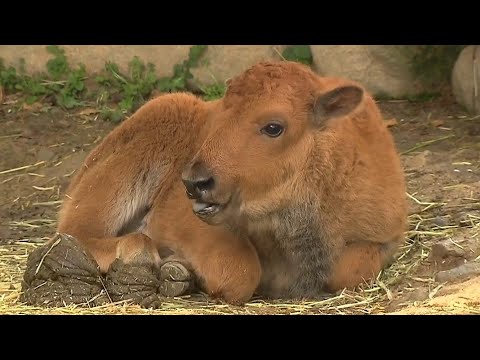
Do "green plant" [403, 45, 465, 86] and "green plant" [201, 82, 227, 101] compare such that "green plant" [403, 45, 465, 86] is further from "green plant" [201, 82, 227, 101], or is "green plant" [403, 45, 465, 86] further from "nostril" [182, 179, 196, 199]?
"nostril" [182, 179, 196, 199]

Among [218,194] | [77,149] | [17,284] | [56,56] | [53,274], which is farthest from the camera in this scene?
[56,56]

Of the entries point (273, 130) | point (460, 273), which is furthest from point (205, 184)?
point (460, 273)

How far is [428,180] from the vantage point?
9.62m

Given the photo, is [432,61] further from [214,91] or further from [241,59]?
[214,91]

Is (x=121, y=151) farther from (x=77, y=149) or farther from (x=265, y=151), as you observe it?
(x=77, y=149)

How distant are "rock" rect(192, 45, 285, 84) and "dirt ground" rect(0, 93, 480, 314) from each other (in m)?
1.36

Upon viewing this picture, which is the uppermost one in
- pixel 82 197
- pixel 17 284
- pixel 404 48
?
pixel 404 48

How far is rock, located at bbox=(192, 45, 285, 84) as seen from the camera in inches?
493

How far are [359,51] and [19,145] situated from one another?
3.94 metres

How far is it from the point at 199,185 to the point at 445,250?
82.2 inches

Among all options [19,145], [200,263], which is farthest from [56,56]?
[200,263]

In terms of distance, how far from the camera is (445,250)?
776cm

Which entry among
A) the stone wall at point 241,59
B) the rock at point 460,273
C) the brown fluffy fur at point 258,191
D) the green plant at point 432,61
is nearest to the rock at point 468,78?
the green plant at point 432,61

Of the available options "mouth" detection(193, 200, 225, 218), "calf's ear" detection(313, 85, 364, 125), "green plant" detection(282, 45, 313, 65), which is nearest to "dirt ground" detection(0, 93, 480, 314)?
"mouth" detection(193, 200, 225, 218)
